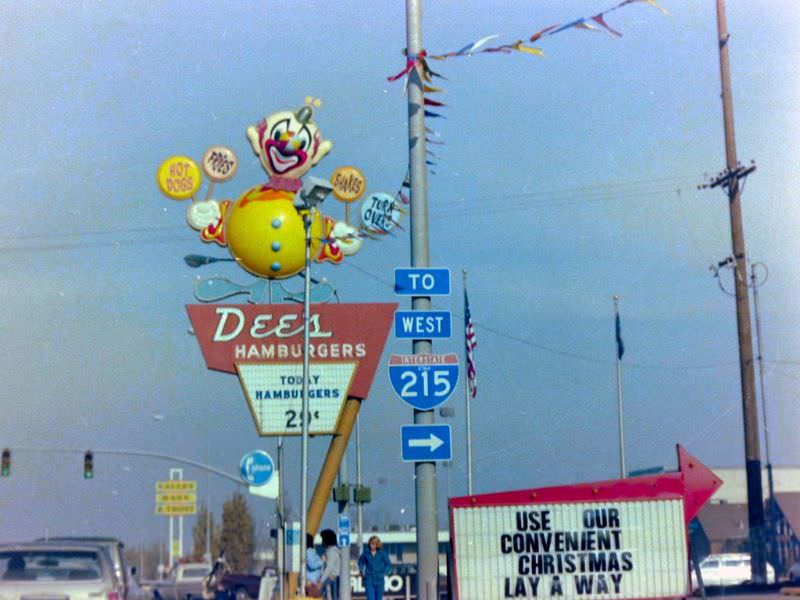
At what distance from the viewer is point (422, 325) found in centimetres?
1559

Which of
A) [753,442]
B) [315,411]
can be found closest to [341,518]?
[315,411]

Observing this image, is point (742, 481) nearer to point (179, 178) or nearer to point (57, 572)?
point (179, 178)

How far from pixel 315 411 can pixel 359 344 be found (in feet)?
6.92

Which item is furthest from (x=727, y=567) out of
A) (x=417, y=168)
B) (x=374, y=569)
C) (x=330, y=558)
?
(x=417, y=168)

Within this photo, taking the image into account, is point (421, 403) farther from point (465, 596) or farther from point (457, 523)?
point (465, 596)

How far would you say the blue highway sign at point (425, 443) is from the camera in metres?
15.1

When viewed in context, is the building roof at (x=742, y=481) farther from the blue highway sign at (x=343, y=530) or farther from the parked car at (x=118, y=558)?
the parked car at (x=118, y=558)

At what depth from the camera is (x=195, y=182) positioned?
30.0 m

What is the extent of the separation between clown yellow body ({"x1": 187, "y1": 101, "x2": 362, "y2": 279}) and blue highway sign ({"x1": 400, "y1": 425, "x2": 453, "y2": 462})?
14.6 m

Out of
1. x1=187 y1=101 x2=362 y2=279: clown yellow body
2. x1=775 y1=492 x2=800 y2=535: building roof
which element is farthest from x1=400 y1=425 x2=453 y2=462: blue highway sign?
x1=775 y1=492 x2=800 y2=535: building roof

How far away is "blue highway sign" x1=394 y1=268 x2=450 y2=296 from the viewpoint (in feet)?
51.3

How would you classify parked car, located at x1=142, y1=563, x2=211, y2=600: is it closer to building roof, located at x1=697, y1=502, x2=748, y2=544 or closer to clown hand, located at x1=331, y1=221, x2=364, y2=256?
clown hand, located at x1=331, y1=221, x2=364, y2=256

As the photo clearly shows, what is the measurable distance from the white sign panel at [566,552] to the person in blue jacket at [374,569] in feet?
20.6

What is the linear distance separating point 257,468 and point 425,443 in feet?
31.0
